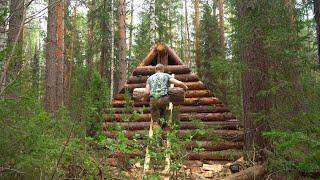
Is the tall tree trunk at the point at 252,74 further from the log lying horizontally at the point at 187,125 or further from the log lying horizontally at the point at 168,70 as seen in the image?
A: the log lying horizontally at the point at 168,70

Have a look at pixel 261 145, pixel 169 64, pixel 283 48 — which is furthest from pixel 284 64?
pixel 169 64

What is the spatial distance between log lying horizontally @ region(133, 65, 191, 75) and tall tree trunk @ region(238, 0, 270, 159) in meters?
3.73

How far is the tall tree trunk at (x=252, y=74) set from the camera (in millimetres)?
8023

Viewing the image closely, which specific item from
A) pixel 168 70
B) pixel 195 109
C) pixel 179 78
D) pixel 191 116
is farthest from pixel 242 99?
pixel 168 70

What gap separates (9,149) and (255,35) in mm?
5598

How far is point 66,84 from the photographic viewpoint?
32094 millimetres

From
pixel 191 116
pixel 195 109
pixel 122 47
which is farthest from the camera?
pixel 122 47

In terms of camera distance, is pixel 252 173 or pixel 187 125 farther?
pixel 187 125

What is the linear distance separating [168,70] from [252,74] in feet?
13.7

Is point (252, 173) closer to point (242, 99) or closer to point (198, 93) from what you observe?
point (242, 99)

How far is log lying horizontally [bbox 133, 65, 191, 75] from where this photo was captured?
12016 millimetres

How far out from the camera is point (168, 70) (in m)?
12.1

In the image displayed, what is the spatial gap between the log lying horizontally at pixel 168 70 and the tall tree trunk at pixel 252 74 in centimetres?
373

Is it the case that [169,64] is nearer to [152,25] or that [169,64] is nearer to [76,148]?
[76,148]
